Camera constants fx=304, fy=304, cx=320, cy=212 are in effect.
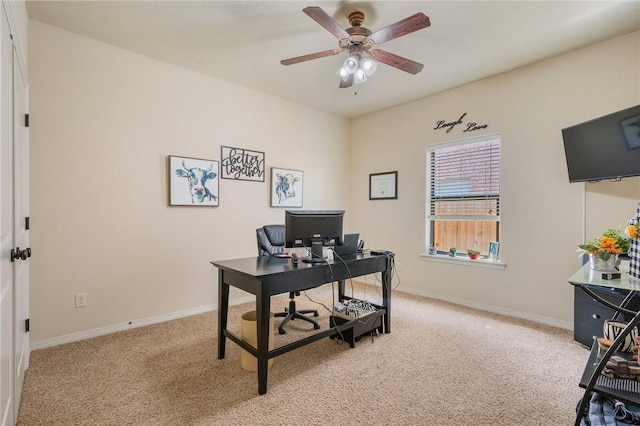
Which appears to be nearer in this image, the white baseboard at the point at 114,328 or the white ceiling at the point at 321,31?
the white ceiling at the point at 321,31

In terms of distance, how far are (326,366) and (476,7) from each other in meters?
2.94

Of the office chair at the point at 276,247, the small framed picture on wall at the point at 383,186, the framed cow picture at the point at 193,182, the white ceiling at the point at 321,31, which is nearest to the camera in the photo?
the white ceiling at the point at 321,31

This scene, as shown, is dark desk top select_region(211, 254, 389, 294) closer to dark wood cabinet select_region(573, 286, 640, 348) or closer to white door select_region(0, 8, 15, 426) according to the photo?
white door select_region(0, 8, 15, 426)

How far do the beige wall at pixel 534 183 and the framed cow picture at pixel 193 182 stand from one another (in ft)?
8.60

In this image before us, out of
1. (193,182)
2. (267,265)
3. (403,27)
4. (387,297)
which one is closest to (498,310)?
(387,297)

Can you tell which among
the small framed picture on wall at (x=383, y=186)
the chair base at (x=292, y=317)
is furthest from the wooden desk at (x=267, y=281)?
the small framed picture on wall at (x=383, y=186)

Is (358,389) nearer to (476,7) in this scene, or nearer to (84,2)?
(476,7)

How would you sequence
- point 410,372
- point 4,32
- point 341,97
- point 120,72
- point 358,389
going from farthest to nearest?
point 341,97, point 120,72, point 410,372, point 358,389, point 4,32

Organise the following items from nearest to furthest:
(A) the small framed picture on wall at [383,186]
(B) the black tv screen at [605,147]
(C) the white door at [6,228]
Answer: (C) the white door at [6,228], (B) the black tv screen at [605,147], (A) the small framed picture on wall at [383,186]

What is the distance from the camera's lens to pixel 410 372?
220 cm

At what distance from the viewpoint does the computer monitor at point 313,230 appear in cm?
238

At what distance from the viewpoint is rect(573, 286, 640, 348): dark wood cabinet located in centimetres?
240

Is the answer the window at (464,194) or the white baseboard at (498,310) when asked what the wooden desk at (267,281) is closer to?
the white baseboard at (498,310)

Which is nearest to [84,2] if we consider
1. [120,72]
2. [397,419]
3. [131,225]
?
[120,72]
